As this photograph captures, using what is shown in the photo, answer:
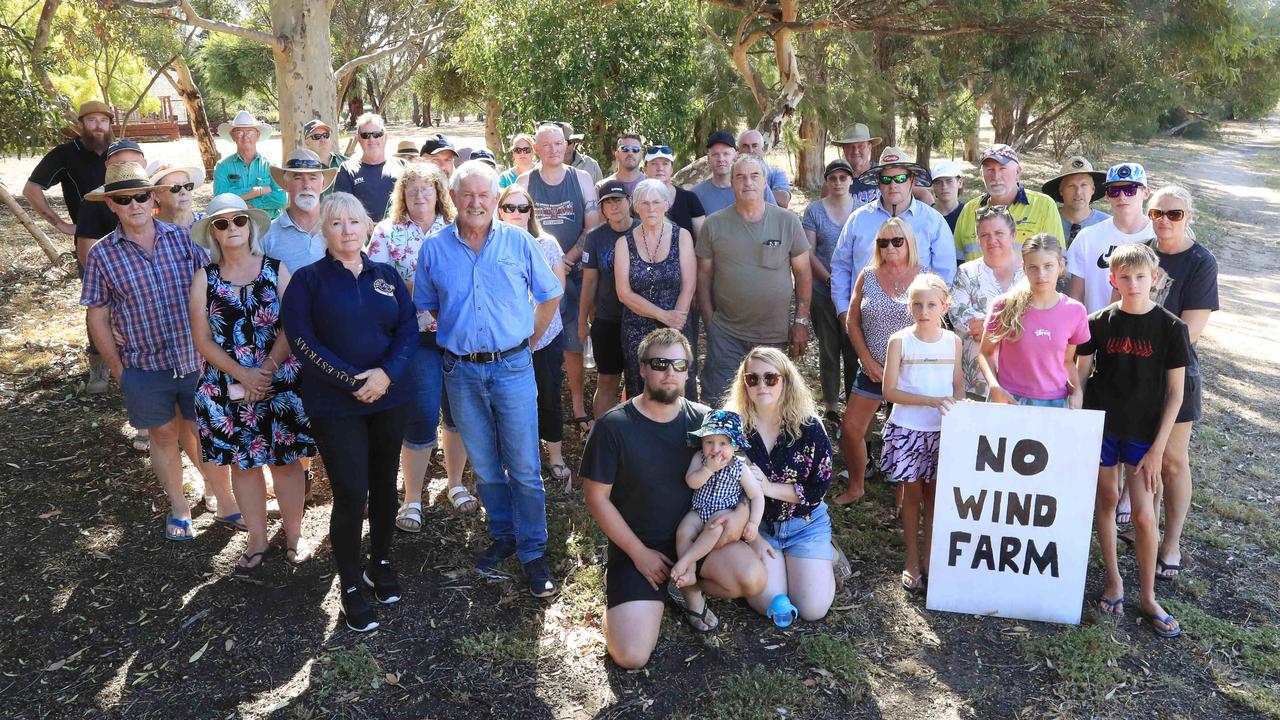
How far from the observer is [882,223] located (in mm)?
5621

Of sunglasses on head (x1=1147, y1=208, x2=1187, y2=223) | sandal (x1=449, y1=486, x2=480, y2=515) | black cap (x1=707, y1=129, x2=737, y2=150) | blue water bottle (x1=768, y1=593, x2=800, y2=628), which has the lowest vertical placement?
blue water bottle (x1=768, y1=593, x2=800, y2=628)

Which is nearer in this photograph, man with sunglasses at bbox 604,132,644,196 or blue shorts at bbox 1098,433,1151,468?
blue shorts at bbox 1098,433,1151,468

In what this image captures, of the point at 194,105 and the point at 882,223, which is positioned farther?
the point at 194,105

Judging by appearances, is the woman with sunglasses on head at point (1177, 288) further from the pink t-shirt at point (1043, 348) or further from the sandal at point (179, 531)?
the sandal at point (179, 531)

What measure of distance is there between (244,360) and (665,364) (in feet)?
6.75

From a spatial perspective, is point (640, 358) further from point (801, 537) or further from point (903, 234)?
point (903, 234)

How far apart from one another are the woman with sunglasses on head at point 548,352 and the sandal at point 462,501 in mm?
596

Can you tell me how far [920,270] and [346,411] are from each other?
11.0 ft

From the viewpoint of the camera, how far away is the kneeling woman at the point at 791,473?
4293mm

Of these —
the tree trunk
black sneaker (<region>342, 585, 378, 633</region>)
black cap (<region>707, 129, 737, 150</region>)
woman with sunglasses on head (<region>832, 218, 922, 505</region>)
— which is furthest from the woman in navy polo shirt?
the tree trunk

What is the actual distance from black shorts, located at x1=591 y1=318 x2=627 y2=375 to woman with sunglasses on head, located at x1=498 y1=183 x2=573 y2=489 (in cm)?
53

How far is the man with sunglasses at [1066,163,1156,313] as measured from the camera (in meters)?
5.09

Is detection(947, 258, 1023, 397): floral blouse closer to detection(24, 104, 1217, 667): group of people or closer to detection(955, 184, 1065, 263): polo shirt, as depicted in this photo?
detection(24, 104, 1217, 667): group of people

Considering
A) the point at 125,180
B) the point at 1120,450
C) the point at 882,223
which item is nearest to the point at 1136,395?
the point at 1120,450
